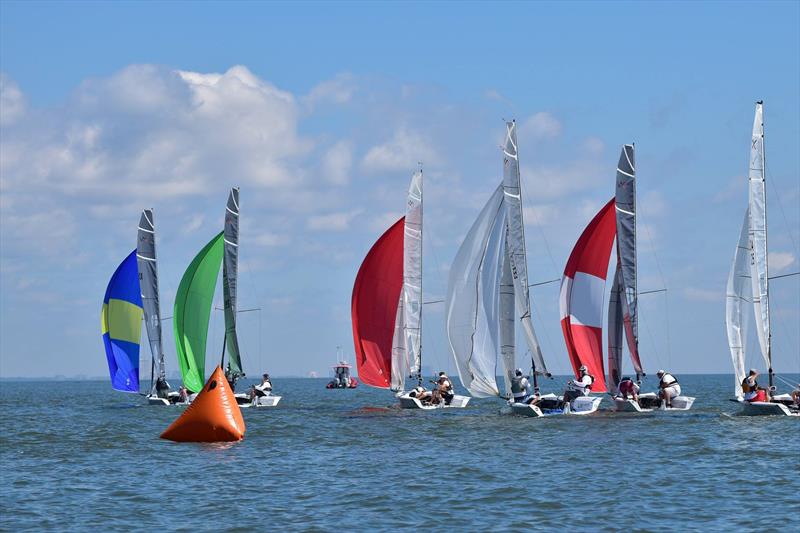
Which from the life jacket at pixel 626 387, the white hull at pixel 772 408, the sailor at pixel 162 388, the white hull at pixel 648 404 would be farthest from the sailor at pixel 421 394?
the sailor at pixel 162 388

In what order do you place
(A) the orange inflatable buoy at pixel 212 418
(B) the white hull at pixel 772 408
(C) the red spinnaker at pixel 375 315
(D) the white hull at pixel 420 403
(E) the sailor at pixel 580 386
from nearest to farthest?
(A) the orange inflatable buoy at pixel 212 418
(B) the white hull at pixel 772 408
(E) the sailor at pixel 580 386
(D) the white hull at pixel 420 403
(C) the red spinnaker at pixel 375 315

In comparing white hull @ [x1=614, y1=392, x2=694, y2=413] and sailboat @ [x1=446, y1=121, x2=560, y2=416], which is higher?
sailboat @ [x1=446, y1=121, x2=560, y2=416]

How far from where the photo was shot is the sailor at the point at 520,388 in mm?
42750

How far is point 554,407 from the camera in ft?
138

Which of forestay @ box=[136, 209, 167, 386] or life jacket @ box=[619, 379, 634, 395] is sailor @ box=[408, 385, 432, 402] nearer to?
life jacket @ box=[619, 379, 634, 395]

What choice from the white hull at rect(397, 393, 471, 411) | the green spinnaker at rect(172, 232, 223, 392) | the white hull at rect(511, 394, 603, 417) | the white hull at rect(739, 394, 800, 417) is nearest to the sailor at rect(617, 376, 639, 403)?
the white hull at rect(511, 394, 603, 417)

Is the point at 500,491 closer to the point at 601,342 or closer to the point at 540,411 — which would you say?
the point at 540,411

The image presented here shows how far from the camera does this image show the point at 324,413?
53.4m

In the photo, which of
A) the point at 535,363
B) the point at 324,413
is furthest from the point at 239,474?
the point at 324,413

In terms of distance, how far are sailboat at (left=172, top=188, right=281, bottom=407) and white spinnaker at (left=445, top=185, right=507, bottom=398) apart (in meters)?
13.1

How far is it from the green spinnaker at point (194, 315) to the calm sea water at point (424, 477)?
35.0 ft

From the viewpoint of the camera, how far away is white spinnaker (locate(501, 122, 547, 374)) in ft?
142

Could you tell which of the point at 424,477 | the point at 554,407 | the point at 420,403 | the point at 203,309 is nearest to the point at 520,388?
the point at 554,407

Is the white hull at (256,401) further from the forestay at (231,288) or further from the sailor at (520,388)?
the sailor at (520,388)
